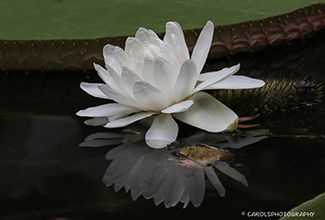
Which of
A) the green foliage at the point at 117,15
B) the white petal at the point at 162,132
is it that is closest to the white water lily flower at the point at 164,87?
the white petal at the point at 162,132

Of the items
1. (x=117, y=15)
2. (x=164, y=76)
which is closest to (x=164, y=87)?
(x=164, y=76)

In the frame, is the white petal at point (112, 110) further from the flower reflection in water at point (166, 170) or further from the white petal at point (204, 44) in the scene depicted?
the white petal at point (204, 44)

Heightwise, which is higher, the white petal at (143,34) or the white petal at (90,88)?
the white petal at (143,34)

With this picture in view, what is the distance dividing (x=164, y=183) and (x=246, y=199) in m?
0.16

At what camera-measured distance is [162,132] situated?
780mm

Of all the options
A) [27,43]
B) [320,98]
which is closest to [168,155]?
[320,98]

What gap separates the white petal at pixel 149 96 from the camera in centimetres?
76

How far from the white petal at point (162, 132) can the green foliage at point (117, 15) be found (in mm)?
654

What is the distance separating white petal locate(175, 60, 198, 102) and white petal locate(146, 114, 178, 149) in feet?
0.21

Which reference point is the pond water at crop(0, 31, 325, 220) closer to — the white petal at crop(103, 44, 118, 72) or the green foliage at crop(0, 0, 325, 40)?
the white petal at crop(103, 44, 118, 72)

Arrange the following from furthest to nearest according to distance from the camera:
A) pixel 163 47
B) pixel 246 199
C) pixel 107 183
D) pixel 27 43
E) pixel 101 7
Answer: pixel 101 7
pixel 27 43
pixel 163 47
pixel 107 183
pixel 246 199

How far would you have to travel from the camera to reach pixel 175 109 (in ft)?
2.54

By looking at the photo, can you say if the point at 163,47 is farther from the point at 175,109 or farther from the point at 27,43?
the point at 27,43

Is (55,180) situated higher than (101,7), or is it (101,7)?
(101,7)
